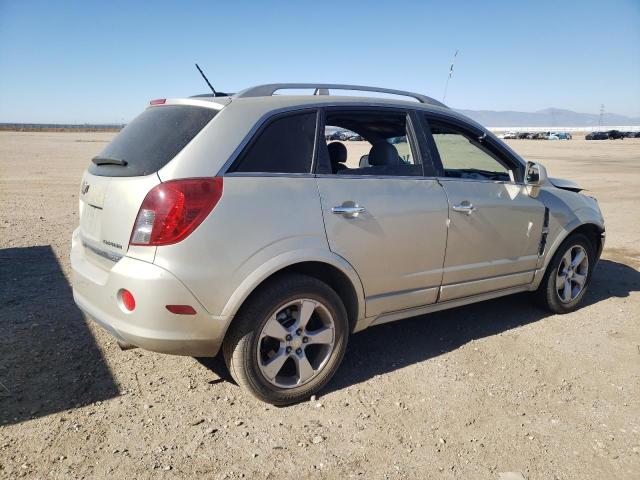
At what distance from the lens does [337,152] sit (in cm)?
358

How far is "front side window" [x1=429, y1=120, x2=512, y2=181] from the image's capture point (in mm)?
3916

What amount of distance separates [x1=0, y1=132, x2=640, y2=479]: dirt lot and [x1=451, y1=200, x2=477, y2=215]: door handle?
1112 mm

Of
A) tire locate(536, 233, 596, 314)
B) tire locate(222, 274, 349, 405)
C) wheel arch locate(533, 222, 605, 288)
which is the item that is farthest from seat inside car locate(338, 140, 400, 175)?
tire locate(536, 233, 596, 314)

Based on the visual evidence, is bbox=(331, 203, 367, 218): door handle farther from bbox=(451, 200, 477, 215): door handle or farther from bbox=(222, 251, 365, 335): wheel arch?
bbox=(451, 200, 477, 215): door handle

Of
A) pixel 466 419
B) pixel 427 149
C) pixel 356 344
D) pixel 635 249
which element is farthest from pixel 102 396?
pixel 635 249

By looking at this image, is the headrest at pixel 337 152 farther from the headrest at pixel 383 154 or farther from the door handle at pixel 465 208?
the door handle at pixel 465 208

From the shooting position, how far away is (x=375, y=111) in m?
3.62

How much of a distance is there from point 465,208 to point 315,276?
4.30ft

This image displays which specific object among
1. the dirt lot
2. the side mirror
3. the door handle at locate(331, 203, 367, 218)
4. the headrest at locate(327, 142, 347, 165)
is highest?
the headrest at locate(327, 142, 347, 165)

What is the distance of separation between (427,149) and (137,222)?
2129mm

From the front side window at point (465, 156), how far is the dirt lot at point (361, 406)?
1.35 m

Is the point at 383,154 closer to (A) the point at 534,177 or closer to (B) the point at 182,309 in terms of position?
(A) the point at 534,177

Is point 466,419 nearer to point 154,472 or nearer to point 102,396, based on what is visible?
point 154,472

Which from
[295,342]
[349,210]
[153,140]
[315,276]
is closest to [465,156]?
[349,210]
